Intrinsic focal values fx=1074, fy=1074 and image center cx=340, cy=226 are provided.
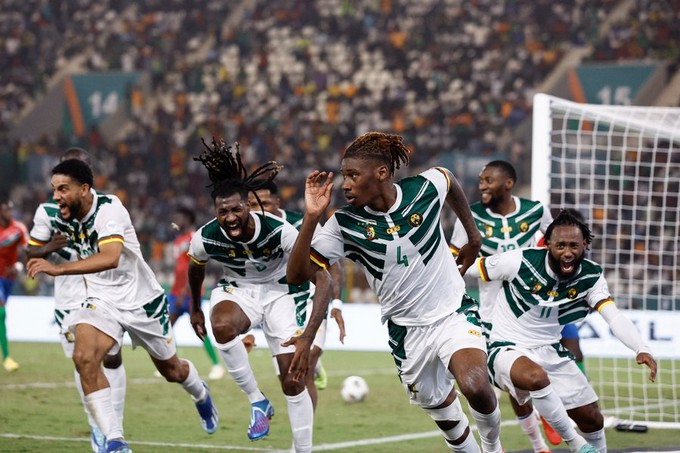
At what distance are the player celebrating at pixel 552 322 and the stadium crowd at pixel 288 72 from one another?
17.3 m

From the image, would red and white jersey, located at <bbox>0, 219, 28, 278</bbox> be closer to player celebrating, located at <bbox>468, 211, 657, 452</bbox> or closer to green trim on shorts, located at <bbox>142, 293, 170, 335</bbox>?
green trim on shorts, located at <bbox>142, 293, 170, 335</bbox>

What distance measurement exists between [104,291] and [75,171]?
39.8 inches

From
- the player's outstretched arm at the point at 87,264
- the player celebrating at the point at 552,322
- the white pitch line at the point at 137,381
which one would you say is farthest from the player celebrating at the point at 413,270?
the white pitch line at the point at 137,381

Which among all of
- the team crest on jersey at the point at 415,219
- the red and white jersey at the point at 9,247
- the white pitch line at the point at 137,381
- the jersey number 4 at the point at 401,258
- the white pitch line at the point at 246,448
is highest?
the team crest on jersey at the point at 415,219

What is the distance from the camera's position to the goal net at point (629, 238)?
1125cm

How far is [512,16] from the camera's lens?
2983 cm

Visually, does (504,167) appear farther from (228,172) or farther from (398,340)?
(398,340)

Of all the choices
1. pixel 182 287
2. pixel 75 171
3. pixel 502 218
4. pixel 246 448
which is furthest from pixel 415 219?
pixel 182 287

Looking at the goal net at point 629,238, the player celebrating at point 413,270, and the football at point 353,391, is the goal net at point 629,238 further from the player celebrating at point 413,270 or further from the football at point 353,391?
the player celebrating at point 413,270

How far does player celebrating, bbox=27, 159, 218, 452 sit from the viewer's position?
7504 mm

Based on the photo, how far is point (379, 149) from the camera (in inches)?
262

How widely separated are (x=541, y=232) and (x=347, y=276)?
1143 centimetres

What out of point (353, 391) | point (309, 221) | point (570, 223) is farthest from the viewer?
point (353, 391)

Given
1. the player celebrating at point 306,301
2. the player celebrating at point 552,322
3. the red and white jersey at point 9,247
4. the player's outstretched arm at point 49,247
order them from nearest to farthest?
the player celebrating at point 552,322 → the player's outstretched arm at point 49,247 → the player celebrating at point 306,301 → the red and white jersey at point 9,247
